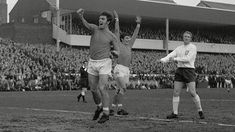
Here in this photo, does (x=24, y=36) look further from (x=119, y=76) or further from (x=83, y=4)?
(x=119, y=76)

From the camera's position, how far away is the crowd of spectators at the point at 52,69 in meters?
42.1

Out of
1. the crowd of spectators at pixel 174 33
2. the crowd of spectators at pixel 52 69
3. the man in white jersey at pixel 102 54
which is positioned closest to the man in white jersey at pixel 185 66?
the man in white jersey at pixel 102 54

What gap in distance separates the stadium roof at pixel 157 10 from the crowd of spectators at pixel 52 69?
23.7ft

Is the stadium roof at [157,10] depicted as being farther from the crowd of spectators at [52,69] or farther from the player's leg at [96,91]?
the player's leg at [96,91]

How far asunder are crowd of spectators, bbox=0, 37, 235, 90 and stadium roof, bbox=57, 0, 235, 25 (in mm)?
7209

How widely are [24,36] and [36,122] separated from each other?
5112 cm

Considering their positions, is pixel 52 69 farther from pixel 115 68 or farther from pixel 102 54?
pixel 102 54

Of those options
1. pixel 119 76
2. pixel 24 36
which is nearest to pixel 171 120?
pixel 119 76

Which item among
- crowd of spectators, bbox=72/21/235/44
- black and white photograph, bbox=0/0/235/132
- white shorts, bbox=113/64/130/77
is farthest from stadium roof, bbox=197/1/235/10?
white shorts, bbox=113/64/130/77

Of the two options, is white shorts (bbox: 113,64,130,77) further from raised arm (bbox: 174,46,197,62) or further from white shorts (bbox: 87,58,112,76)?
white shorts (bbox: 87,58,112,76)

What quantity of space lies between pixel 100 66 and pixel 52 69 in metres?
35.3

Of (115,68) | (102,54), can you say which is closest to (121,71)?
(115,68)

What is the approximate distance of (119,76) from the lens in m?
14.2

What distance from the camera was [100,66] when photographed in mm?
11188
